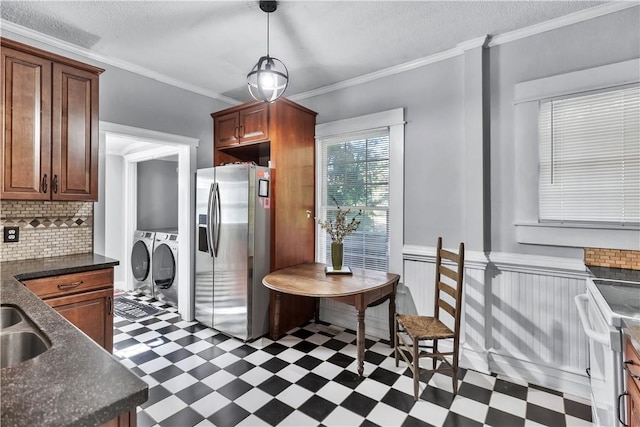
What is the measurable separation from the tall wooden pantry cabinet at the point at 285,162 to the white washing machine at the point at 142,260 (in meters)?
1.74

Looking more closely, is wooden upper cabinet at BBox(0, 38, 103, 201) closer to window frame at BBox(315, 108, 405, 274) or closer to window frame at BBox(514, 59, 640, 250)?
window frame at BBox(315, 108, 405, 274)

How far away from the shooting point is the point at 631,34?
6.73 ft

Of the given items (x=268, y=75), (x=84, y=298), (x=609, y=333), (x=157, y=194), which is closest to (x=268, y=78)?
(x=268, y=75)

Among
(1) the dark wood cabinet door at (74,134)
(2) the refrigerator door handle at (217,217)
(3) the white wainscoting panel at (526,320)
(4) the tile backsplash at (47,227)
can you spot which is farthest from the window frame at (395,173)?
(4) the tile backsplash at (47,227)

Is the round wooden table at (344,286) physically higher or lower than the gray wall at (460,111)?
lower

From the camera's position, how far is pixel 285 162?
3207 millimetres

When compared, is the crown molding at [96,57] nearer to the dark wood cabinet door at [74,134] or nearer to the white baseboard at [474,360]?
the dark wood cabinet door at [74,134]

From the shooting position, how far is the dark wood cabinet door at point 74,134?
89.3 inches

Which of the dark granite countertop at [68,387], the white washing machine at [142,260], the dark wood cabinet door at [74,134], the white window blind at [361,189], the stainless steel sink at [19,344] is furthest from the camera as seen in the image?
the white washing machine at [142,260]

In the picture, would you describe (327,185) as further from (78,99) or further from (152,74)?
(78,99)

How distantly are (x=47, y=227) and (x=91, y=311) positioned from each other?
849 millimetres

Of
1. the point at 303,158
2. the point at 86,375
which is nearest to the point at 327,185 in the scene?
the point at 303,158

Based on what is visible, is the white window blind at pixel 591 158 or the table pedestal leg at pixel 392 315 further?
the table pedestal leg at pixel 392 315

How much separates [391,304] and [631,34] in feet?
8.32
